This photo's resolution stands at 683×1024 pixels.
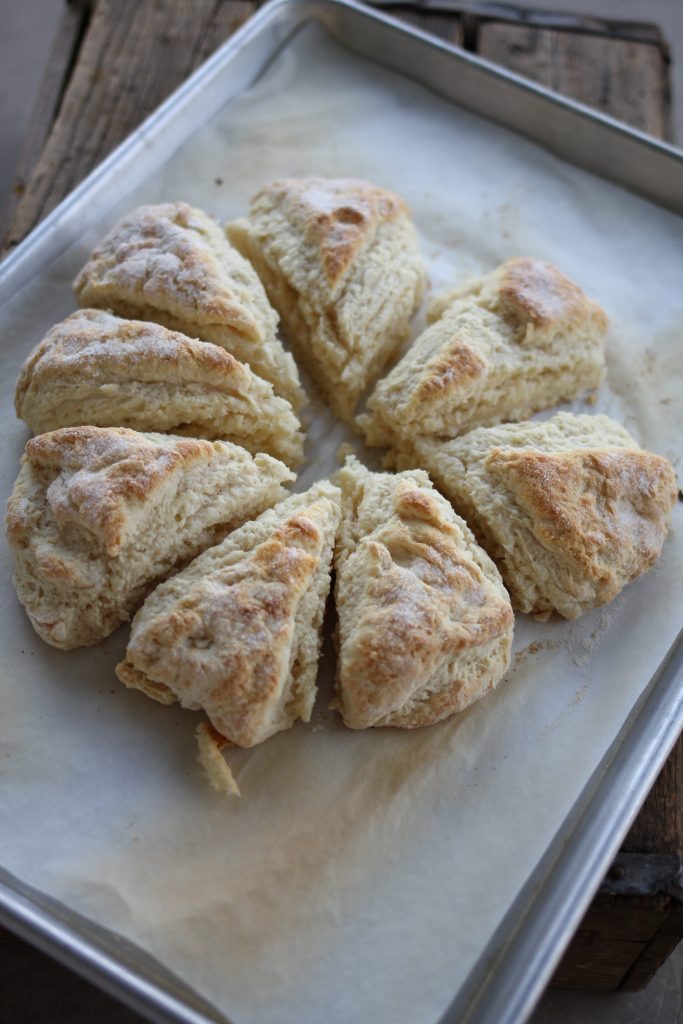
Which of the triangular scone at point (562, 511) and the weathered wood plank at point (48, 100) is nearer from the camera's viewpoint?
the triangular scone at point (562, 511)

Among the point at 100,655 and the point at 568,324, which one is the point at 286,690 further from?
the point at 568,324

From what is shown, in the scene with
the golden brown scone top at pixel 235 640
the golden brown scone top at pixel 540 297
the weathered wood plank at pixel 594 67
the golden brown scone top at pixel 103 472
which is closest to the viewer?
the golden brown scone top at pixel 235 640

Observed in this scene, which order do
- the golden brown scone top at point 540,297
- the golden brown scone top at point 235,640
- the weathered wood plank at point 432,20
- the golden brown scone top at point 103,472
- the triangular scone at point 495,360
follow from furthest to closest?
the weathered wood plank at point 432,20 < the golden brown scone top at point 540,297 < the triangular scone at point 495,360 < the golden brown scone top at point 103,472 < the golden brown scone top at point 235,640

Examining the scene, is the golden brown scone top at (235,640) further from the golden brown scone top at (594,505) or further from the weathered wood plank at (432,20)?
the weathered wood plank at (432,20)

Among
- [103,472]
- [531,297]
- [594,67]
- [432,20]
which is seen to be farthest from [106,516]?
[594,67]

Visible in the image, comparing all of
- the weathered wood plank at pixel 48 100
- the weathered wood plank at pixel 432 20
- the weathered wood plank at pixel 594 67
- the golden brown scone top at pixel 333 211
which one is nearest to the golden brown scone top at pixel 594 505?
the golden brown scone top at pixel 333 211

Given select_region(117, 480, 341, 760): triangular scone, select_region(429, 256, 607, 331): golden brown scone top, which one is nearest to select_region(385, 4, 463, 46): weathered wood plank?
select_region(429, 256, 607, 331): golden brown scone top

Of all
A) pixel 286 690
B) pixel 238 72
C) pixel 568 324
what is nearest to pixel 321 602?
pixel 286 690

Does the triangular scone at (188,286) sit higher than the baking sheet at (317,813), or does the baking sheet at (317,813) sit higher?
the triangular scone at (188,286)
